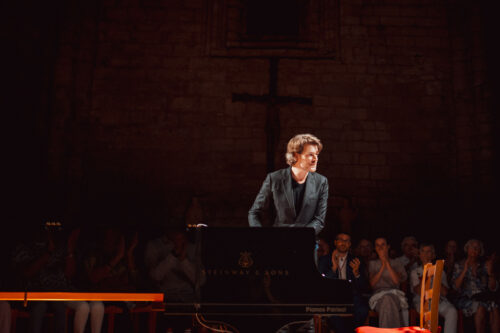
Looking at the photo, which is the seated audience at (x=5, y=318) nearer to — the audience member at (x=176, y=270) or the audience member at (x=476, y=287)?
the audience member at (x=176, y=270)

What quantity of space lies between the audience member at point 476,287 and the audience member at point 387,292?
0.70 meters

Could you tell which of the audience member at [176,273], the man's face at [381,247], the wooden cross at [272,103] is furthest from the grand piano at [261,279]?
the wooden cross at [272,103]

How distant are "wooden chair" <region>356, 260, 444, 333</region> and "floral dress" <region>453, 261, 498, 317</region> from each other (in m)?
2.52

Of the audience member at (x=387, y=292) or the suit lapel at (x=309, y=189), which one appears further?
the audience member at (x=387, y=292)

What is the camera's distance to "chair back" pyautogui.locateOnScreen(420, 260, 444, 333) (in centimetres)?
394

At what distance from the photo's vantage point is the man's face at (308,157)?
12.5ft

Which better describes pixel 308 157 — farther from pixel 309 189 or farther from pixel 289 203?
pixel 289 203

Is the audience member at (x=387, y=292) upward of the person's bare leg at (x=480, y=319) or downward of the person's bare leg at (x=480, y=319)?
upward

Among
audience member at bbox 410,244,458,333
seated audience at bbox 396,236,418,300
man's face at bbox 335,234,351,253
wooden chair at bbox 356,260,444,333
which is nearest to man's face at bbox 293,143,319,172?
wooden chair at bbox 356,260,444,333

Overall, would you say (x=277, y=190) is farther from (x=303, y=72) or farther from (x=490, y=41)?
(x=490, y=41)

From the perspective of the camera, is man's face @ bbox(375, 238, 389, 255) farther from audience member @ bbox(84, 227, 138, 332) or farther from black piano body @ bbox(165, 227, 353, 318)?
black piano body @ bbox(165, 227, 353, 318)

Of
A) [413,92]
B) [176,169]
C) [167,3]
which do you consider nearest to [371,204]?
[413,92]

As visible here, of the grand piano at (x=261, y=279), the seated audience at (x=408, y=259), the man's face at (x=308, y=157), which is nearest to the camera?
the grand piano at (x=261, y=279)

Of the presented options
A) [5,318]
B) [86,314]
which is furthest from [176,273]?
[5,318]
